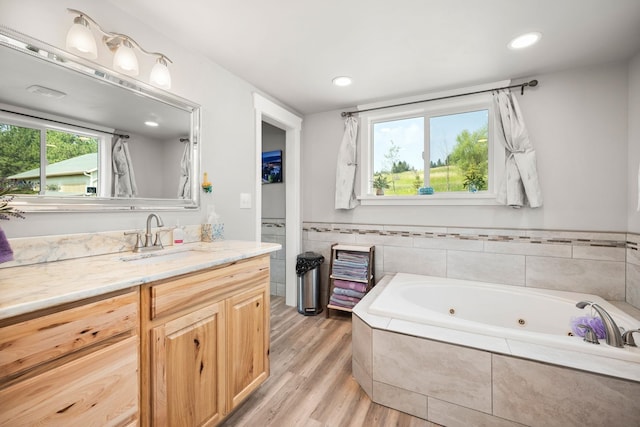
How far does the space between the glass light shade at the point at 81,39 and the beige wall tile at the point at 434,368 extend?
82.6 inches

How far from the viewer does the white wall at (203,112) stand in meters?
1.20

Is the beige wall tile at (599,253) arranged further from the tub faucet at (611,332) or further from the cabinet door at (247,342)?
the cabinet door at (247,342)

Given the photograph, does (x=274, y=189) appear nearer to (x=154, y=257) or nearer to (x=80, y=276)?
(x=154, y=257)

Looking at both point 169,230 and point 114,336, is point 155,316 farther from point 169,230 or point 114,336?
point 169,230

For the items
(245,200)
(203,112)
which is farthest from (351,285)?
(203,112)

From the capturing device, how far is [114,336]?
0.91m

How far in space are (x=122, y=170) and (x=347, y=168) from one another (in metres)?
2.07

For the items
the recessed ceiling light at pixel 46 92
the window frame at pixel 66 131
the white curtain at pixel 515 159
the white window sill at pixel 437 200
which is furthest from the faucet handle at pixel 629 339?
the recessed ceiling light at pixel 46 92

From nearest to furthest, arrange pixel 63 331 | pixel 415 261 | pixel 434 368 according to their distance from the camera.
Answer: pixel 63 331 → pixel 434 368 → pixel 415 261

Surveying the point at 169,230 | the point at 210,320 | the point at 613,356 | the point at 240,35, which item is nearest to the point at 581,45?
the point at 613,356

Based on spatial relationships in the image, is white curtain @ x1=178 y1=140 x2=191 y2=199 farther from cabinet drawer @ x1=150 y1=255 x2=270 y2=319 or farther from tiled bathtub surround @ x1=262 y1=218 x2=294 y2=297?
tiled bathtub surround @ x1=262 y1=218 x2=294 y2=297

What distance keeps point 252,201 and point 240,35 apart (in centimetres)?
125

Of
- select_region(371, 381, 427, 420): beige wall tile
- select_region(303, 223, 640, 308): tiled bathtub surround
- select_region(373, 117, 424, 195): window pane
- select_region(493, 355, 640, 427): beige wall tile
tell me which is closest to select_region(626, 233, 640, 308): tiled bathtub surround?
select_region(303, 223, 640, 308): tiled bathtub surround

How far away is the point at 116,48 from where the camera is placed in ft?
4.66
